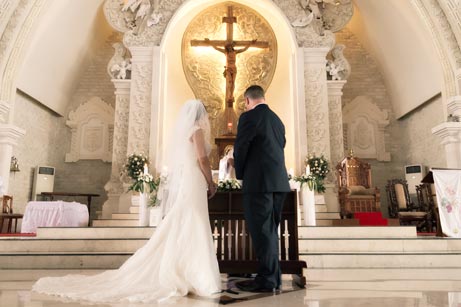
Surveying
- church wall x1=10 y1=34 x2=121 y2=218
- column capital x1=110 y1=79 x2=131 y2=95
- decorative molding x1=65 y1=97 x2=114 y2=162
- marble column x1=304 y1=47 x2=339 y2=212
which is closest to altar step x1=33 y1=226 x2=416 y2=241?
marble column x1=304 y1=47 x2=339 y2=212

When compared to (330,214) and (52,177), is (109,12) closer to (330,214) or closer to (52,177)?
(52,177)

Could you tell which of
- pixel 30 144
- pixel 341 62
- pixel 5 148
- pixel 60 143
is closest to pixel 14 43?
pixel 5 148

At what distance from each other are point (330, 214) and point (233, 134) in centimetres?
317

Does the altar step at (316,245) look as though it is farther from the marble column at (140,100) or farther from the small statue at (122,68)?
the small statue at (122,68)

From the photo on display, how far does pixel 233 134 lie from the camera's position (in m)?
9.33

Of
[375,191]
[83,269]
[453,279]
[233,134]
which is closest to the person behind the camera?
[453,279]

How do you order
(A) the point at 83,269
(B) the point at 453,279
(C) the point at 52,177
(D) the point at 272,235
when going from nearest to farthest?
(D) the point at 272,235, (B) the point at 453,279, (A) the point at 83,269, (C) the point at 52,177

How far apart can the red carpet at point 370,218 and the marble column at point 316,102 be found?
5.71 ft

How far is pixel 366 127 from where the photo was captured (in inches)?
420

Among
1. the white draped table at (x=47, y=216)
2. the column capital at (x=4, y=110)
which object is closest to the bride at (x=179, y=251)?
the white draped table at (x=47, y=216)

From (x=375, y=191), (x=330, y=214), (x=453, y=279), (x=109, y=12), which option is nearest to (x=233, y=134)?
(x=330, y=214)

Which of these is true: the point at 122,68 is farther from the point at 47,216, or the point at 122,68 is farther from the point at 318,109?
the point at 318,109

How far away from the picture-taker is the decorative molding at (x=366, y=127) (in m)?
10.5

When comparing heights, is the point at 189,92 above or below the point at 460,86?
above
